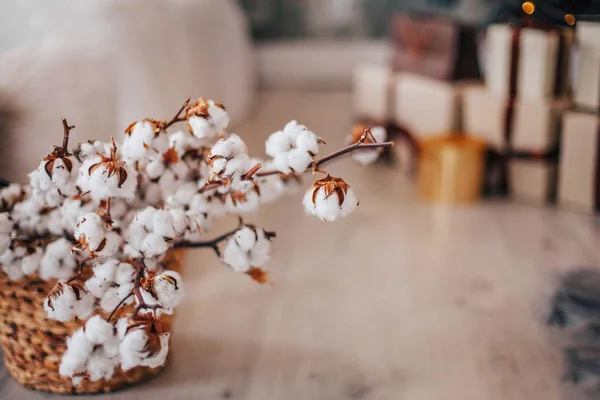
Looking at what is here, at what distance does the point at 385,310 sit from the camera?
120 cm

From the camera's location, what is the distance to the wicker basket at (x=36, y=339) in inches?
33.8

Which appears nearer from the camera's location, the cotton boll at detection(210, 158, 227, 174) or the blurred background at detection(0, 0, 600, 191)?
the cotton boll at detection(210, 158, 227, 174)

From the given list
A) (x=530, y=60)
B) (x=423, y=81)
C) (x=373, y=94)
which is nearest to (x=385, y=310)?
(x=530, y=60)

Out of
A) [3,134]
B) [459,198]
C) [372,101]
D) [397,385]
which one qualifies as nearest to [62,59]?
[3,134]

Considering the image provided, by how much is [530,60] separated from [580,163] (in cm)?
29

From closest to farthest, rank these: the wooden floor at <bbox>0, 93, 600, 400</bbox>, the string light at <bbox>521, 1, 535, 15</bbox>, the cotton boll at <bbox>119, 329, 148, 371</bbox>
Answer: the cotton boll at <bbox>119, 329, 148, 371</bbox> < the wooden floor at <bbox>0, 93, 600, 400</bbox> < the string light at <bbox>521, 1, 535, 15</bbox>

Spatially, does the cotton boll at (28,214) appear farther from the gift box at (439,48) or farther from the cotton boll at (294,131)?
the gift box at (439,48)

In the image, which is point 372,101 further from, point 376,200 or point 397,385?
point 397,385

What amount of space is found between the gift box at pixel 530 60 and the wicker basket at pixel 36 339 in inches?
44.1

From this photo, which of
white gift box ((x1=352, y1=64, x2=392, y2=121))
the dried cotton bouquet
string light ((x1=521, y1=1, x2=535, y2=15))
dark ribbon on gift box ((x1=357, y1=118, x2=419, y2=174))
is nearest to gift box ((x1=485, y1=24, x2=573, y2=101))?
string light ((x1=521, y1=1, x2=535, y2=15))

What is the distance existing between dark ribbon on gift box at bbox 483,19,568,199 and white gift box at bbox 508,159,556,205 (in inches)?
0.5

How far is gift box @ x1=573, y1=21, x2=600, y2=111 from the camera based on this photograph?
1.53 meters

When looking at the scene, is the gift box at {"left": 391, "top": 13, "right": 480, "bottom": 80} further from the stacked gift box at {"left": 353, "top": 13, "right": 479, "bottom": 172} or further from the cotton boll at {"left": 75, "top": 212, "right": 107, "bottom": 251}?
the cotton boll at {"left": 75, "top": 212, "right": 107, "bottom": 251}

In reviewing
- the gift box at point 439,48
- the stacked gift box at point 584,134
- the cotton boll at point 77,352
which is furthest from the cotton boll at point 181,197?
the gift box at point 439,48
